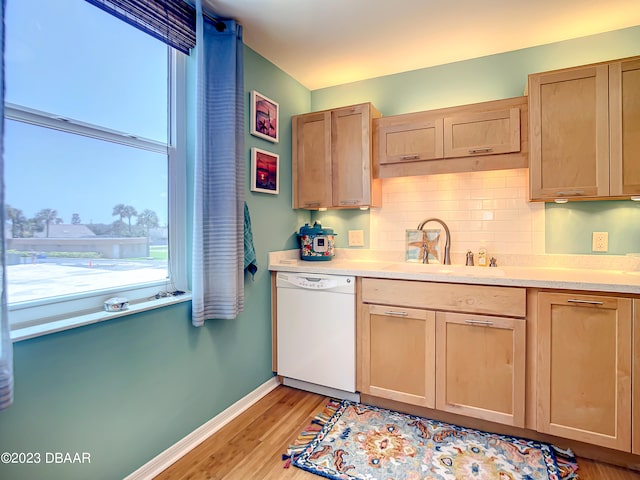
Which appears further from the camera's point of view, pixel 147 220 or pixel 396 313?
pixel 396 313

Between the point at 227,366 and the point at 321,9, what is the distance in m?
2.24

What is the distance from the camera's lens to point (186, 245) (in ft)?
6.29

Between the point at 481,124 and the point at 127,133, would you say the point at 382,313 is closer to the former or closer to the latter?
the point at 481,124

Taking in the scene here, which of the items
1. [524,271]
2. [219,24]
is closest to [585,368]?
[524,271]

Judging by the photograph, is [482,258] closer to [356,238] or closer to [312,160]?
[356,238]

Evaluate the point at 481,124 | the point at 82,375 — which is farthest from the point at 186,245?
the point at 481,124

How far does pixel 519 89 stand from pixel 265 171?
1.91 meters

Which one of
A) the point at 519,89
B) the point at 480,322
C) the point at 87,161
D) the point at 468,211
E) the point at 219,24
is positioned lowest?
the point at 480,322

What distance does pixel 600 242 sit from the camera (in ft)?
7.00

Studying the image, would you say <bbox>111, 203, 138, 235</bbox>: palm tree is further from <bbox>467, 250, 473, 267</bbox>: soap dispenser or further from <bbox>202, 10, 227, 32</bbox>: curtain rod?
<bbox>467, 250, 473, 267</bbox>: soap dispenser

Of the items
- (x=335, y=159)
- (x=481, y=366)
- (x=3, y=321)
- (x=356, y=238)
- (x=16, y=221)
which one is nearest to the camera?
(x=3, y=321)

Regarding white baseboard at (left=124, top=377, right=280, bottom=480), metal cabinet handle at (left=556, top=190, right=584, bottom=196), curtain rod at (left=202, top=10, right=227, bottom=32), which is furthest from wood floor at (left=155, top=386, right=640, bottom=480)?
curtain rod at (left=202, top=10, right=227, bottom=32)

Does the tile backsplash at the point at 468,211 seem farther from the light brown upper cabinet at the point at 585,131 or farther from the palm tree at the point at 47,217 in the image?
the palm tree at the point at 47,217

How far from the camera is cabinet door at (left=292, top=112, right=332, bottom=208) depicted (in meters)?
2.63
